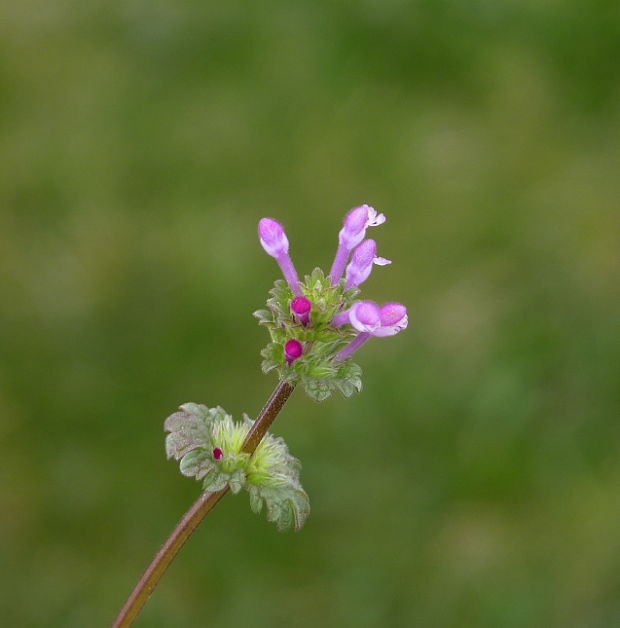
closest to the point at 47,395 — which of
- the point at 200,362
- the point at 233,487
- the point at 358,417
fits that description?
the point at 200,362

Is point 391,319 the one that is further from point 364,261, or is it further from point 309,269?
point 309,269

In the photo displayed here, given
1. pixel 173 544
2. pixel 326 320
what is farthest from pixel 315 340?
pixel 173 544

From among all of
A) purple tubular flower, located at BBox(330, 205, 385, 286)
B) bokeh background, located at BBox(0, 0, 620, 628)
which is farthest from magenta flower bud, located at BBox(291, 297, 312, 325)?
bokeh background, located at BBox(0, 0, 620, 628)

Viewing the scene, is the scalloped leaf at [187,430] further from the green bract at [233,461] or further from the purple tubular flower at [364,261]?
the purple tubular flower at [364,261]

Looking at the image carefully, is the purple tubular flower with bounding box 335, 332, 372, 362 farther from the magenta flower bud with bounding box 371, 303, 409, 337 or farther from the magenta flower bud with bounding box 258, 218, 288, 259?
the magenta flower bud with bounding box 258, 218, 288, 259

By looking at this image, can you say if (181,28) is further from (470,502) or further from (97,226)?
(470,502)
